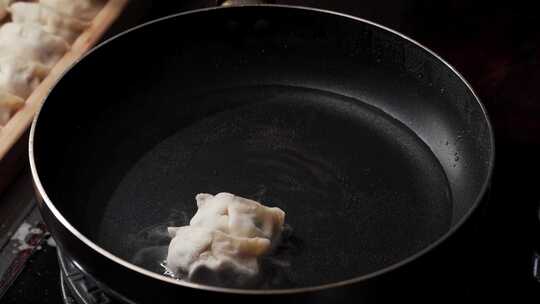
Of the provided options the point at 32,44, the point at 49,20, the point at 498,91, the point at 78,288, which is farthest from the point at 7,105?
the point at 498,91

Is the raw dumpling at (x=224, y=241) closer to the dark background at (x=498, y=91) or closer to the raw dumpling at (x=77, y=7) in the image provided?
the dark background at (x=498, y=91)

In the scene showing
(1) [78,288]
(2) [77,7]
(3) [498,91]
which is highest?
(3) [498,91]

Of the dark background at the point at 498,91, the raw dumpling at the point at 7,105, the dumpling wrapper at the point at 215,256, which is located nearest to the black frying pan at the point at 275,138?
the dumpling wrapper at the point at 215,256

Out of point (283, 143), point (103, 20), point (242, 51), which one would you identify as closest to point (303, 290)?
point (283, 143)

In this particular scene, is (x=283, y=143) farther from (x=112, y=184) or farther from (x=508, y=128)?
(x=508, y=128)

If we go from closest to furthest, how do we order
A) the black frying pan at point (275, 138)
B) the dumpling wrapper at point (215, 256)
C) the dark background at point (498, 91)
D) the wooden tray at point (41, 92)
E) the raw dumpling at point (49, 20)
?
the dumpling wrapper at point (215, 256)
the black frying pan at point (275, 138)
the dark background at point (498, 91)
the wooden tray at point (41, 92)
the raw dumpling at point (49, 20)

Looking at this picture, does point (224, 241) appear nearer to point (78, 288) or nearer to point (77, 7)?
point (78, 288)
